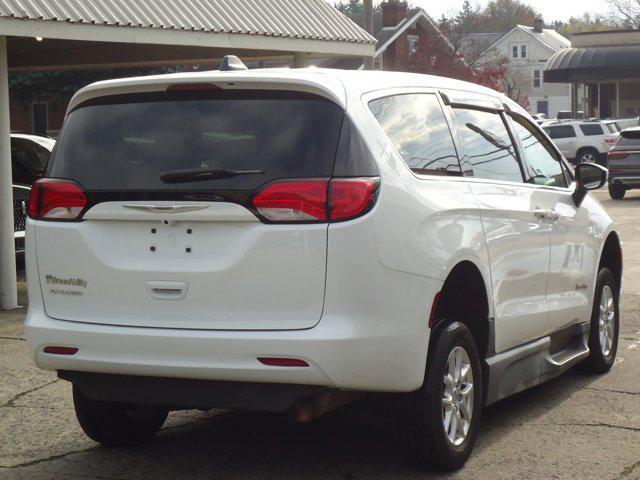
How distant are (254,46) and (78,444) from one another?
8.44m

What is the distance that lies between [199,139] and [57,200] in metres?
0.76

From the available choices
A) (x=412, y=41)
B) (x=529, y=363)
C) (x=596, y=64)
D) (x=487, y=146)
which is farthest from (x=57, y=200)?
(x=412, y=41)

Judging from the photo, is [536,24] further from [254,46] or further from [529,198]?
[529,198]

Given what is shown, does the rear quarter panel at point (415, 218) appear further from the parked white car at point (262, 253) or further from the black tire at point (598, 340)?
the black tire at point (598, 340)

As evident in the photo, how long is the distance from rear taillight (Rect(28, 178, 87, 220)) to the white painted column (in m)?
6.26

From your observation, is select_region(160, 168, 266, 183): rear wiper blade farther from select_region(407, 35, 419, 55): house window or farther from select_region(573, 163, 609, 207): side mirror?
select_region(407, 35, 419, 55): house window

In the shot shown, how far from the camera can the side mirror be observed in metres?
7.64

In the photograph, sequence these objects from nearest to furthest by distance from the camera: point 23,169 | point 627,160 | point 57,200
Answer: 1. point 57,200
2. point 23,169
3. point 627,160

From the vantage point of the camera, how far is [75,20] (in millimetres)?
11438

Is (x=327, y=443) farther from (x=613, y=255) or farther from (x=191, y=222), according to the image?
(x=613, y=255)

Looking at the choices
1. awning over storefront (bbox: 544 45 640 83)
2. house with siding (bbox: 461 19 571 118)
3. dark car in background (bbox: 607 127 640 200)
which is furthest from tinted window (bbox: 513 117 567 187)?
house with siding (bbox: 461 19 571 118)

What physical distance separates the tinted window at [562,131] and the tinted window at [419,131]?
39187 millimetres

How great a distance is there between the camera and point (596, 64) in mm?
58719

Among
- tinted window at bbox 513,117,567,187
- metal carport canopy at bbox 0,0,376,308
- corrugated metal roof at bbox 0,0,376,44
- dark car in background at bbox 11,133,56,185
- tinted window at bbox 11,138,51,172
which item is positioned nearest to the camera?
tinted window at bbox 513,117,567,187
